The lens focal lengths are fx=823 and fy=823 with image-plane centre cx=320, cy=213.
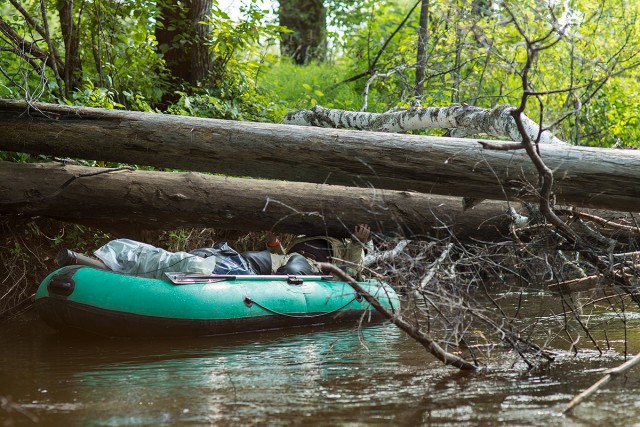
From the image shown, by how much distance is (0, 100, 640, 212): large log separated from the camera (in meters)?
5.74

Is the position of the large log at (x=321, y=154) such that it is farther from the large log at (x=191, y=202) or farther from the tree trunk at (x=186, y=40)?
the tree trunk at (x=186, y=40)

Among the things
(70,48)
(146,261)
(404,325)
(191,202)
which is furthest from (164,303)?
(70,48)

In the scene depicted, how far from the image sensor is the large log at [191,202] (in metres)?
7.79

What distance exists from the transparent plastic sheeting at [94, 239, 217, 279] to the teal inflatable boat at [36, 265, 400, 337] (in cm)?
13

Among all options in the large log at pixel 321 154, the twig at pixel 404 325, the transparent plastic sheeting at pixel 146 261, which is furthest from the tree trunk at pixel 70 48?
the twig at pixel 404 325

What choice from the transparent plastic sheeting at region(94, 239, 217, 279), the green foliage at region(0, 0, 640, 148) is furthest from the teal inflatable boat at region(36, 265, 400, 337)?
the green foliage at region(0, 0, 640, 148)

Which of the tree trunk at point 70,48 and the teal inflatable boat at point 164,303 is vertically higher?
the tree trunk at point 70,48

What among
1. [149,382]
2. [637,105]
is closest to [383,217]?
[149,382]

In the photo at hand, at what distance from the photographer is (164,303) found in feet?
23.5

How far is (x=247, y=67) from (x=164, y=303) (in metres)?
5.58

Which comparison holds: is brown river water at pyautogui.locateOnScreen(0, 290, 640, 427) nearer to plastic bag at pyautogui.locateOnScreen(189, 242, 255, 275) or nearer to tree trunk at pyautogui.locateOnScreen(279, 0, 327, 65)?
plastic bag at pyautogui.locateOnScreen(189, 242, 255, 275)

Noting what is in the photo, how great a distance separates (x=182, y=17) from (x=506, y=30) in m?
4.80

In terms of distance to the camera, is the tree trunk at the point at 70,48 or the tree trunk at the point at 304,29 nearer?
the tree trunk at the point at 70,48

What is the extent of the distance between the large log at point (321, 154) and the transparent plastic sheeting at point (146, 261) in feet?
2.79
